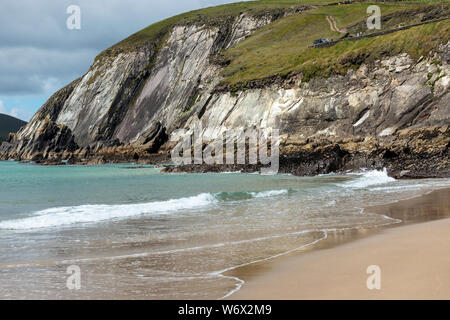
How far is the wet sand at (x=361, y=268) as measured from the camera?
18.8 ft

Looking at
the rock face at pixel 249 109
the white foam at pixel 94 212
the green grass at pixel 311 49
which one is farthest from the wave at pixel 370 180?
the green grass at pixel 311 49

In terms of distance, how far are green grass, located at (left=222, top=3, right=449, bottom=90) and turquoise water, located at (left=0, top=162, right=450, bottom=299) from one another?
1040 inches

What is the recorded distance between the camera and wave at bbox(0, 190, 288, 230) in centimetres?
1429

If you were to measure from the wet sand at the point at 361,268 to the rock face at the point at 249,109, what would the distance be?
2176cm

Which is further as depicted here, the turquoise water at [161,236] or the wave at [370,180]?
the wave at [370,180]

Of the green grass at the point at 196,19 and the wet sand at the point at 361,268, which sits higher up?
the green grass at the point at 196,19

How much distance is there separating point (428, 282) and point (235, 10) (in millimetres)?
109201

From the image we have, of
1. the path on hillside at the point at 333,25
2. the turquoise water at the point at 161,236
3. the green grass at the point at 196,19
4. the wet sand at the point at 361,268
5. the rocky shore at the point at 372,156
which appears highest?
the green grass at the point at 196,19

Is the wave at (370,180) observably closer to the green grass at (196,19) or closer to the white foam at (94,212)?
the white foam at (94,212)

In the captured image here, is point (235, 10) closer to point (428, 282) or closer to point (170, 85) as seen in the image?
point (170, 85)

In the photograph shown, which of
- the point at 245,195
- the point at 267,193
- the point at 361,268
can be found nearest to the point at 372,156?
the point at 267,193

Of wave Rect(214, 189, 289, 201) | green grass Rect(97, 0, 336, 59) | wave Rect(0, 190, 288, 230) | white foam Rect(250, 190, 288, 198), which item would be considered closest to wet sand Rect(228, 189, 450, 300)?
wave Rect(0, 190, 288, 230)

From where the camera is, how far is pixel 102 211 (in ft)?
56.0

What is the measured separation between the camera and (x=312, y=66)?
50.2 m
